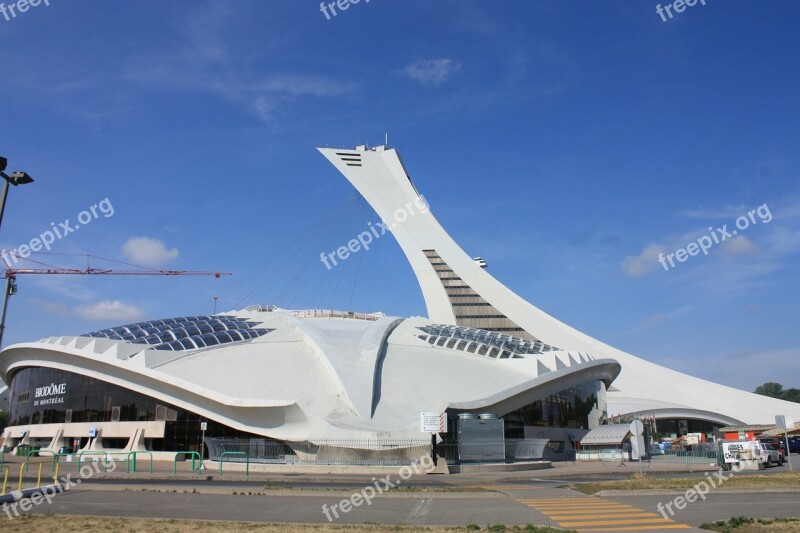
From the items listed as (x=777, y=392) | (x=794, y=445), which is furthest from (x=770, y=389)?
(x=794, y=445)

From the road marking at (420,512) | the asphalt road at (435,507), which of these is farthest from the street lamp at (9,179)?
the road marking at (420,512)

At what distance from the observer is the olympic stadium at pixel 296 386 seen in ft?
105

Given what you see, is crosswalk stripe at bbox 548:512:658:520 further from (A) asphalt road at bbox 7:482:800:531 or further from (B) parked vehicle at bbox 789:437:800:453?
(B) parked vehicle at bbox 789:437:800:453

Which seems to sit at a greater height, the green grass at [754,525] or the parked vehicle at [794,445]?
the green grass at [754,525]

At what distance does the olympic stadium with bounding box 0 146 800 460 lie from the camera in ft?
105

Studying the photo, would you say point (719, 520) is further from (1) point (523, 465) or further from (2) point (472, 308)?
(2) point (472, 308)

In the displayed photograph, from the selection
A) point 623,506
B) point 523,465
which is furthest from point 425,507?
point 523,465

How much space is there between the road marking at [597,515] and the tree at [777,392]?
610 feet

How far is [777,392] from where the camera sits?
188 m

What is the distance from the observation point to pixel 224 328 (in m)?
42.6

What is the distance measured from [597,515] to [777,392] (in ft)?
680

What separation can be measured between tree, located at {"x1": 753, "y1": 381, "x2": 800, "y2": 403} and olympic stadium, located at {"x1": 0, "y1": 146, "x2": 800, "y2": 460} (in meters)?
156

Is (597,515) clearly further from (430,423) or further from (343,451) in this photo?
(343,451)

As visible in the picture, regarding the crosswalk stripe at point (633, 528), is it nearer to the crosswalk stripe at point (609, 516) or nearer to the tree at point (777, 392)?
the crosswalk stripe at point (609, 516)
